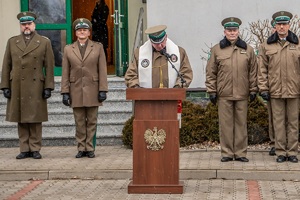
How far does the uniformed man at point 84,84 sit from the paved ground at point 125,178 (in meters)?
0.38

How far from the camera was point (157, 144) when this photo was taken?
1241cm

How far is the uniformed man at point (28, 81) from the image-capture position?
1537cm

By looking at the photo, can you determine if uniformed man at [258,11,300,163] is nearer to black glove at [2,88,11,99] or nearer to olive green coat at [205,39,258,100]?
olive green coat at [205,39,258,100]

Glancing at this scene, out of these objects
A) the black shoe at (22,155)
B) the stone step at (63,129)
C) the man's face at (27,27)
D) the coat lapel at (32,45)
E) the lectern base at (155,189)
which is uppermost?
the man's face at (27,27)

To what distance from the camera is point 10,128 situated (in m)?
17.2

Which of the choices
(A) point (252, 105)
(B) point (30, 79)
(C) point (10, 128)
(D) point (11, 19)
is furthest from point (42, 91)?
(D) point (11, 19)

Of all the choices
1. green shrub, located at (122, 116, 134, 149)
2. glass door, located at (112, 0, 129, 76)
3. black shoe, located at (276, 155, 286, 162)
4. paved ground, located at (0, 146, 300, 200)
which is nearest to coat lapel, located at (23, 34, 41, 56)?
paved ground, located at (0, 146, 300, 200)

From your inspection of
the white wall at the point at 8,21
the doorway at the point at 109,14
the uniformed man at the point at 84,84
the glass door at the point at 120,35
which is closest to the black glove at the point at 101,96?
the uniformed man at the point at 84,84

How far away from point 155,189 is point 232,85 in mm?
2686

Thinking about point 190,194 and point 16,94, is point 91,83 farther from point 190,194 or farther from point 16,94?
point 190,194

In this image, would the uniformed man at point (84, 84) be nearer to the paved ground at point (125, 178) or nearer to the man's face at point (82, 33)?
the man's face at point (82, 33)

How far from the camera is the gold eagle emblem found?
12383mm

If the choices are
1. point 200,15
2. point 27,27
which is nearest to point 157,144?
point 27,27

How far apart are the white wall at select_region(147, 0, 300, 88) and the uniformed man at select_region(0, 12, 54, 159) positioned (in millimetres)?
2739
